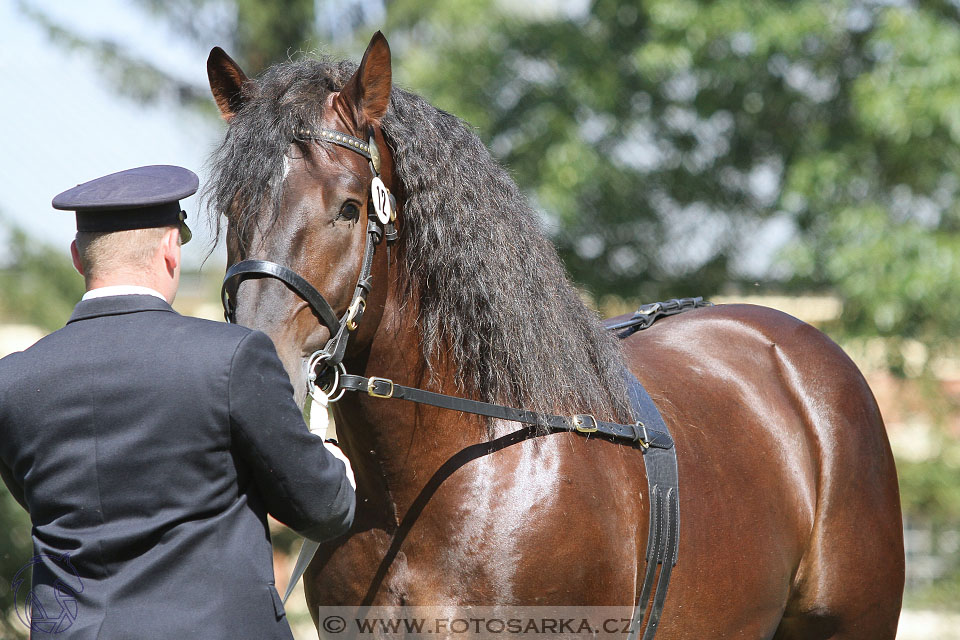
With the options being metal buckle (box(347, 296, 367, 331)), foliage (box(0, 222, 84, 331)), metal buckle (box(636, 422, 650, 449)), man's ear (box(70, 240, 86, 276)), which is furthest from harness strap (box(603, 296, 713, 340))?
foliage (box(0, 222, 84, 331))

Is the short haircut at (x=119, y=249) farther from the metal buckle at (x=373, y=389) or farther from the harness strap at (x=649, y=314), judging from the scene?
the harness strap at (x=649, y=314)

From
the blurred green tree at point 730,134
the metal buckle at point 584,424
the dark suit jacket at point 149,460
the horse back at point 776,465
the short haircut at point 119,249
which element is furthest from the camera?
the blurred green tree at point 730,134

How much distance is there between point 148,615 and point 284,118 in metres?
1.24

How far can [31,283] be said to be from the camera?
9461mm

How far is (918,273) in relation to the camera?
7.68m

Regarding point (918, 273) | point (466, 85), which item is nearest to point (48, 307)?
point (466, 85)

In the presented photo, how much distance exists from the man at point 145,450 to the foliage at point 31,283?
8.08 metres

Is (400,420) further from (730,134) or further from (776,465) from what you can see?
(730,134)

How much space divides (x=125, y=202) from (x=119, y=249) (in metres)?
0.11

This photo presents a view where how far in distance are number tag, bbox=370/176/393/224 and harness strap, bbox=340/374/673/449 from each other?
1.37 ft

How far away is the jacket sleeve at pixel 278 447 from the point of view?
181cm

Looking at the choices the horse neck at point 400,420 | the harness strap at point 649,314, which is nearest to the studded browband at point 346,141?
the horse neck at point 400,420

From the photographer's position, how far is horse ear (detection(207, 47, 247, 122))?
102 inches

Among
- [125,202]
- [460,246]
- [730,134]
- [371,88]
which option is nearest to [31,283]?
[730,134]
